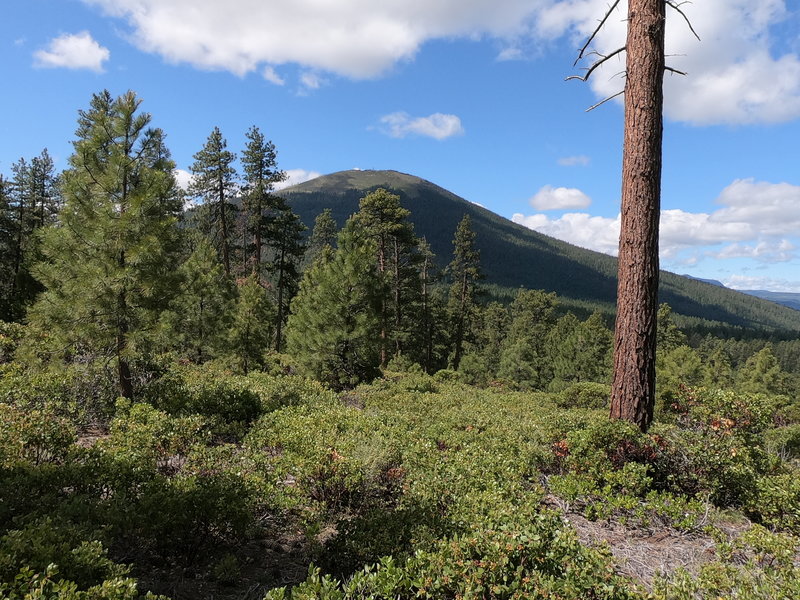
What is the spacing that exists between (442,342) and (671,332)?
66.2ft

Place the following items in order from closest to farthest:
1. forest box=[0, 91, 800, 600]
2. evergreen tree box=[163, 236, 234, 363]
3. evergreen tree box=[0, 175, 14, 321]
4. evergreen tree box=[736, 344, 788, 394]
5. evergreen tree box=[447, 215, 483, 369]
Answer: forest box=[0, 91, 800, 600] < evergreen tree box=[163, 236, 234, 363] < evergreen tree box=[0, 175, 14, 321] < evergreen tree box=[447, 215, 483, 369] < evergreen tree box=[736, 344, 788, 394]

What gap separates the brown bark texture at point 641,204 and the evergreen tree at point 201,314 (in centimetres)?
1383

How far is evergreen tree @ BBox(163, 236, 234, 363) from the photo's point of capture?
590 inches

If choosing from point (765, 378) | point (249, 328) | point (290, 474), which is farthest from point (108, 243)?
point (765, 378)

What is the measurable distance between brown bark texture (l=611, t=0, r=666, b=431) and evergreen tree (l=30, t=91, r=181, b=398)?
7455 millimetres

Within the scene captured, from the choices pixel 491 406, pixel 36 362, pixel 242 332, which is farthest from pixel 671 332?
pixel 36 362

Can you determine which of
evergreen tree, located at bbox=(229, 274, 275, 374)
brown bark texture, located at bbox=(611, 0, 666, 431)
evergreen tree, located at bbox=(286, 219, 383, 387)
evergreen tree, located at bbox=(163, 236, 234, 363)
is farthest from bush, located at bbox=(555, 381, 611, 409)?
evergreen tree, located at bbox=(163, 236, 234, 363)

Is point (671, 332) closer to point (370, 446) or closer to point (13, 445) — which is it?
point (370, 446)

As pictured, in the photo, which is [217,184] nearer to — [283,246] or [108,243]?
[283,246]

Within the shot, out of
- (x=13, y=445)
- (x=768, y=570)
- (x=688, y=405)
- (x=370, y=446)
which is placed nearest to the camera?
(x=768, y=570)

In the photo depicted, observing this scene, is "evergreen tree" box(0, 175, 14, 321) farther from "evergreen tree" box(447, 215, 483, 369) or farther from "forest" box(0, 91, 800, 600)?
"evergreen tree" box(447, 215, 483, 369)

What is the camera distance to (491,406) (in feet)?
37.2

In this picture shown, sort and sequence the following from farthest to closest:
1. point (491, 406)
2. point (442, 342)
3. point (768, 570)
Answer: point (442, 342), point (491, 406), point (768, 570)

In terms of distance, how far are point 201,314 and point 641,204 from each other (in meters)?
14.4
